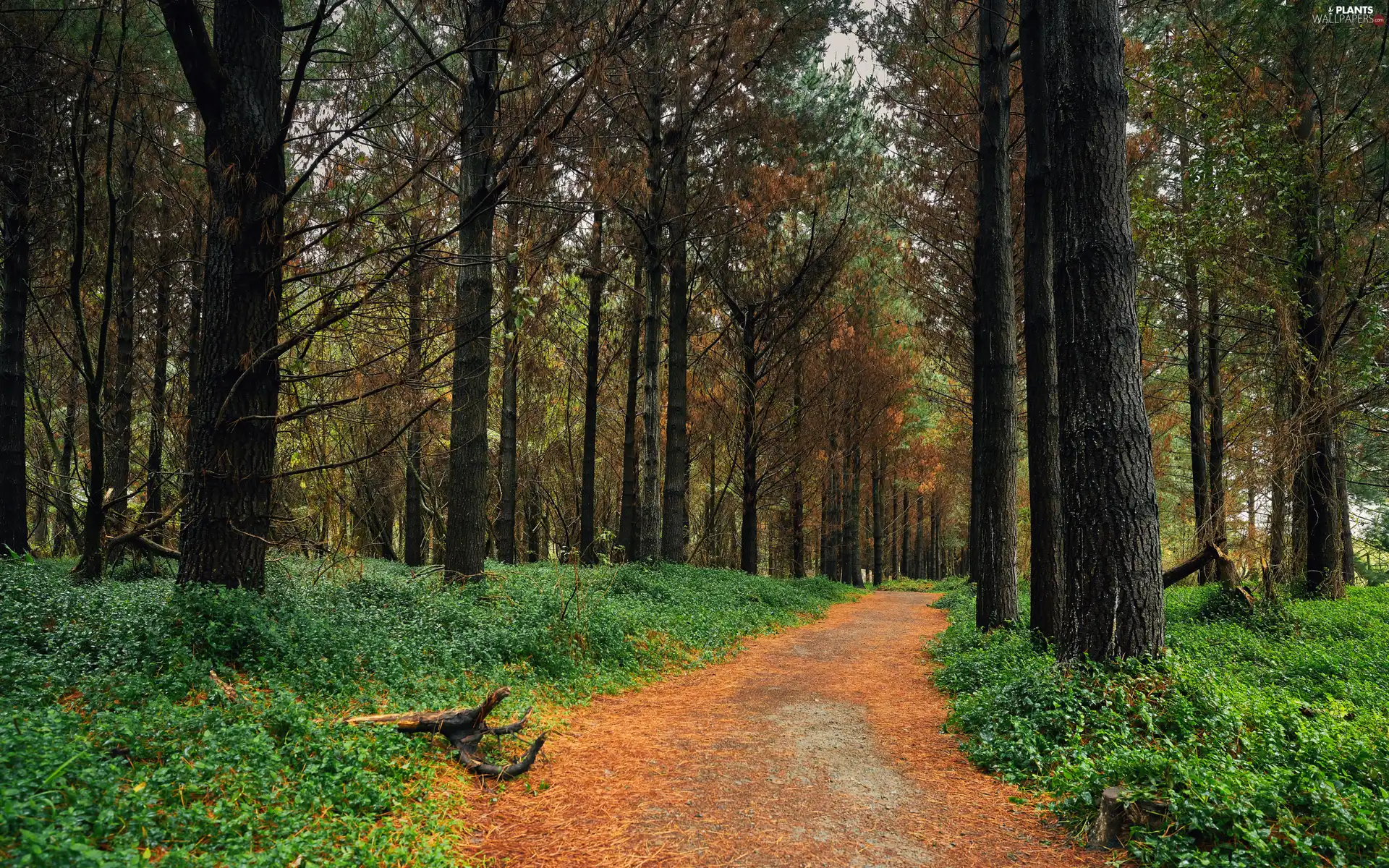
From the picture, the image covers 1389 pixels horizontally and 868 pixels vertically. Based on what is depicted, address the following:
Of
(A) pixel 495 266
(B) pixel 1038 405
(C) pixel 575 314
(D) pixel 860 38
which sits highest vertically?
(D) pixel 860 38

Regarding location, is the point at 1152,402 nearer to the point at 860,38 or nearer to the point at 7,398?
the point at 860,38

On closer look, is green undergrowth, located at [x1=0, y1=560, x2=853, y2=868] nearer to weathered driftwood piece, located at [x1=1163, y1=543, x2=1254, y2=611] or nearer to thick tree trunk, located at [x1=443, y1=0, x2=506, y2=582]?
thick tree trunk, located at [x1=443, y1=0, x2=506, y2=582]

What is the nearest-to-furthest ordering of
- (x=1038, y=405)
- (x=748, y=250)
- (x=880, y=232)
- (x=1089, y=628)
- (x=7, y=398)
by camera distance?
1. (x=1089, y=628)
2. (x=1038, y=405)
3. (x=7, y=398)
4. (x=748, y=250)
5. (x=880, y=232)

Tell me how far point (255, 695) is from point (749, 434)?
1537 centimetres

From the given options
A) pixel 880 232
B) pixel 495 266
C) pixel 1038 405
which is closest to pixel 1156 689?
pixel 1038 405

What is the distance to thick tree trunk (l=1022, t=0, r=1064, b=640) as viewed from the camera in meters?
7.98

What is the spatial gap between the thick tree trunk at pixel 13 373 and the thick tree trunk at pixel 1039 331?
12.8m

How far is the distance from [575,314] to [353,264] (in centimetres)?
1533

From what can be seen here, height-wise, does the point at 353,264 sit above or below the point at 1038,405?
above

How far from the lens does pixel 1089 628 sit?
18.1 feet

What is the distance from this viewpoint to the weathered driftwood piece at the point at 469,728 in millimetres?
4414

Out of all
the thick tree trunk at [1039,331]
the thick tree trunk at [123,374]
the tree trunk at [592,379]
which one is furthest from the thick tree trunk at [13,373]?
the thick tree trunk at [1039,331]

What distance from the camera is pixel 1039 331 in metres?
8.15

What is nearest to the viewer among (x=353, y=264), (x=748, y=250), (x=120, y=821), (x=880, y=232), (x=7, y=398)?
(x=120, y=821)
